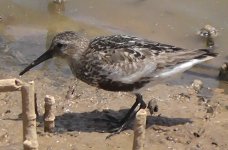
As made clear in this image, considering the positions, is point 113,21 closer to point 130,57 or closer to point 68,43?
point 68,43

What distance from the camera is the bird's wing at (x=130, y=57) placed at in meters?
6.30

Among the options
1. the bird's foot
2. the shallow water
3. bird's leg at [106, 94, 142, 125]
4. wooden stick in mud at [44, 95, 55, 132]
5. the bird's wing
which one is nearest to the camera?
wooden stick in mud at [44, 95, 55, 132]

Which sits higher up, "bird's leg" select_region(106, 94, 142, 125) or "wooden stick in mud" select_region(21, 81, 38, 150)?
"wooden stick in mud" select_region(21, 81, 38, 150)

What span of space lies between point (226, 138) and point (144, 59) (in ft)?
3.86

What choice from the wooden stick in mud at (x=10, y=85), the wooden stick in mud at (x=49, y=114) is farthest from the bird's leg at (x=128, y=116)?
the wooden stick in mud at (x=10, y=85)

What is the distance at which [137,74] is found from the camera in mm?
6332

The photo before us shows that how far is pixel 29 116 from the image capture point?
4270mm

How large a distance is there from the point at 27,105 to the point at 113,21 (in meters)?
5.16

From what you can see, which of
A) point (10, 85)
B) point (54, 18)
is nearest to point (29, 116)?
point (10, 85)

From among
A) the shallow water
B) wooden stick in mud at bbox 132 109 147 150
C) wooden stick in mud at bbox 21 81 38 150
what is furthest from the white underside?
wooden stick in mud at bbox 21 81 38 150

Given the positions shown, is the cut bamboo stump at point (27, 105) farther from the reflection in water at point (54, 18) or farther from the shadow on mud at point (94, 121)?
the reflection in water at point (54, 18)

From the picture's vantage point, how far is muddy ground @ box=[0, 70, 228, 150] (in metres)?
6.13

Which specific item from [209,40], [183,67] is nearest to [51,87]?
[183,67]

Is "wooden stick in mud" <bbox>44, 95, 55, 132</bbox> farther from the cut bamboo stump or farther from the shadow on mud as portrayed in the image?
the cut bamboo stump
